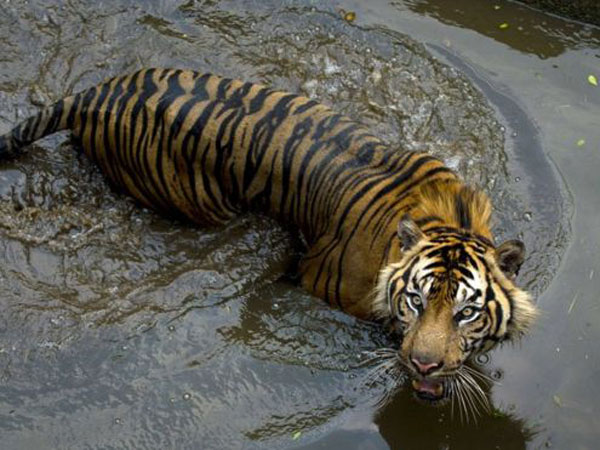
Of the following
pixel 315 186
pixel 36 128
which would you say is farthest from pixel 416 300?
pixel 36 128

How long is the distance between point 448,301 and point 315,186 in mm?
962

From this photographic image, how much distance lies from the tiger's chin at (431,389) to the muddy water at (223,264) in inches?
14.9

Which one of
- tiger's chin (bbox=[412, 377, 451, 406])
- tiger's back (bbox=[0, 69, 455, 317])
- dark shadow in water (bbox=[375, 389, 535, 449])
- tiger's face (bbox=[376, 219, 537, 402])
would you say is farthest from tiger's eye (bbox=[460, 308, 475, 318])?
dark shadow in water (bbox=[375, 389, 535, 449])

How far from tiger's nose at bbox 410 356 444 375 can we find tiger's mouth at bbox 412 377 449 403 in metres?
0.12

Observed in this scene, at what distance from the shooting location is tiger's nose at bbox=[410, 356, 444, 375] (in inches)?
120

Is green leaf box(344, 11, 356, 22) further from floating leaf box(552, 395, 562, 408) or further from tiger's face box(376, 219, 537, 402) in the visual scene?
floating leaf box(552, 395, 562, 408)

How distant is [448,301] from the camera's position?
3.08m

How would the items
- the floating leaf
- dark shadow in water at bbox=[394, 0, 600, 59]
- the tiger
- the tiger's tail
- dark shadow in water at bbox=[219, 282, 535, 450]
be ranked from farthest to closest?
1. dark shadow in water at bbox=[394, 0, 600, 59]
2. the tiger's tail
3. the floating leaf
4. dark shadow in water at bbox=[219, 282, 535, 450]
5. the tiger

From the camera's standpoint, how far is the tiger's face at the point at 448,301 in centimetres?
308

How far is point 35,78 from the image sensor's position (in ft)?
15.5

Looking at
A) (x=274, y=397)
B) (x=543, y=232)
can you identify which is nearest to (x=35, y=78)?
(x=274, y=397)

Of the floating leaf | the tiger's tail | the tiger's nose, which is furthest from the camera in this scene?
the tiger's tail

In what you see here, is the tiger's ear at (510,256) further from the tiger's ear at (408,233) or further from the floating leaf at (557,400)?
the floating leaf at (557,400)

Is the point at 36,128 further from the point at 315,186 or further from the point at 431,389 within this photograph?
the point at 431,389
